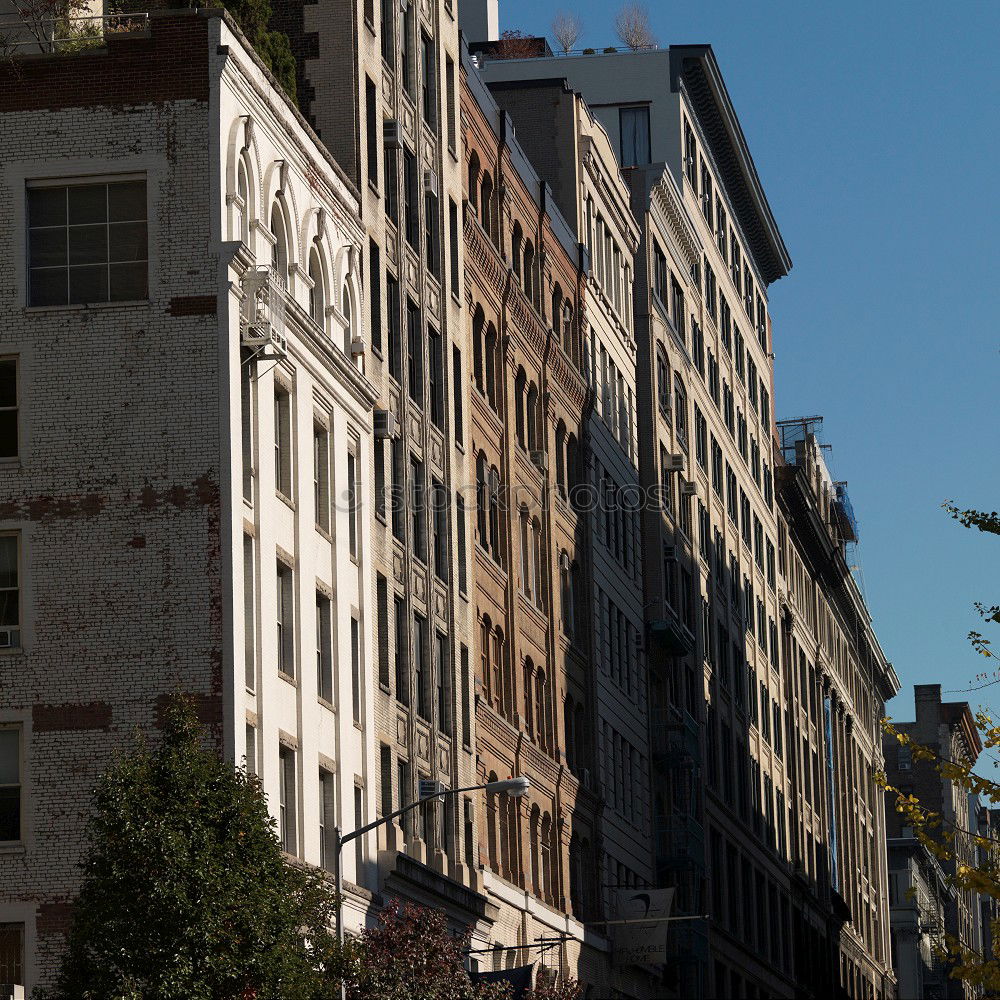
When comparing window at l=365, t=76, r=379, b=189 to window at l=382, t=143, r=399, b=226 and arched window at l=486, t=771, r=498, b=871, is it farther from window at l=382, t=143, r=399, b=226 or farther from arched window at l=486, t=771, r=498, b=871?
arched window at l=486, t=771, r=498, b=871

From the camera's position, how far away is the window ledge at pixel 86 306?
42469 millimetres

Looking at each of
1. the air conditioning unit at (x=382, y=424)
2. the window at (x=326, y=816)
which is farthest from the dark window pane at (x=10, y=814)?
the air conditioning unit at (x=382, y=424)

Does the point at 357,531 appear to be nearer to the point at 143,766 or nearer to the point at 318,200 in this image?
the point at 318,200

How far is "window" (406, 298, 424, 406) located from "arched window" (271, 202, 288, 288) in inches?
366

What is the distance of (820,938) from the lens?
12456cm

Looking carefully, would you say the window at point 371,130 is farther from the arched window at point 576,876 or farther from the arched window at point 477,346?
the arched window at point 576,876

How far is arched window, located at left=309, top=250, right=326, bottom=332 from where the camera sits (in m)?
48.4

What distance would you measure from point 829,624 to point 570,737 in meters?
74.2

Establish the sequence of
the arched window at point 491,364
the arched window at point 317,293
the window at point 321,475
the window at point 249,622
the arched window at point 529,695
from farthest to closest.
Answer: the arched window at point 529,695
the arched window at point 491,364
the arched window at point 317,293
the window at point 321,475
the window at point 249,622

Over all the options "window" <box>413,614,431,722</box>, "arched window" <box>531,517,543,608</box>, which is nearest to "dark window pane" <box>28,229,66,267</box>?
"window" <box>413,614,431,722</box>

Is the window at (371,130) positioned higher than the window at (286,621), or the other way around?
the window at (371,130)

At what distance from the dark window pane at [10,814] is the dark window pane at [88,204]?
10.6 metres

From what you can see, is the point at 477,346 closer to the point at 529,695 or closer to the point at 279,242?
the point at 529,695

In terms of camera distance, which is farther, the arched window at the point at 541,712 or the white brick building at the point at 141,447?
the arched window at the point at 541,712
